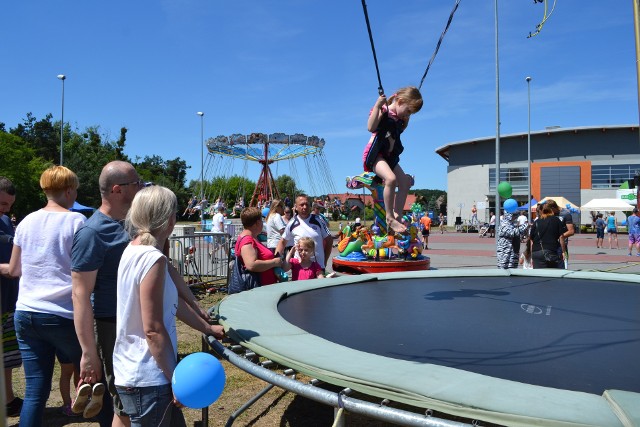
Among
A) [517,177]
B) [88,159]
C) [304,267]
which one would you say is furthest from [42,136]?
[304,267]

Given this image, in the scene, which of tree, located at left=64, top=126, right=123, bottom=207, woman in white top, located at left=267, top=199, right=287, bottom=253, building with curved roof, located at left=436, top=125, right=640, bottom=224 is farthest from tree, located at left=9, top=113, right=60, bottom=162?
woman in white top, located at left=267, top=199, right=287, bottom=253

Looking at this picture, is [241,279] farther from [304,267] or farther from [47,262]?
[47,262]

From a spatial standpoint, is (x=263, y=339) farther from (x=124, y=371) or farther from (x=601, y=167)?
(x=601, y=167)

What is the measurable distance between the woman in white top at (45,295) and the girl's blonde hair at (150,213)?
701 millimetres

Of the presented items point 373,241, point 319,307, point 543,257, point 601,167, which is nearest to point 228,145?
point 373,241

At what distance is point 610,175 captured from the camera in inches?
1198

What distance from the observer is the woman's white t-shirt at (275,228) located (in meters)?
5.68

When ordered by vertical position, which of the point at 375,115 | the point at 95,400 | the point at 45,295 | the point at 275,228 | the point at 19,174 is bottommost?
the point at 95,400

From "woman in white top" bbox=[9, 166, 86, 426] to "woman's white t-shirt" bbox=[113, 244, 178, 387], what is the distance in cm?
58

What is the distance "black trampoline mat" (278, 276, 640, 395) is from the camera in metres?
2.10

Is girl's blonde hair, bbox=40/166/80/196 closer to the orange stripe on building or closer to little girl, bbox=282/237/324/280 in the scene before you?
little girl, bbox=282/237/324/280

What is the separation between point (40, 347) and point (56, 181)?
2.26 feet

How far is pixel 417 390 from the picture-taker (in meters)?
1.54

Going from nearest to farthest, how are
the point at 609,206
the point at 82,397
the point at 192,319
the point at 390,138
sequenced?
the point at 82,397, the point at 192,319, the point at 390,138, the point at 609,206
